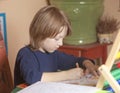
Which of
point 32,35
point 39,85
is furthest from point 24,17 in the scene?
point 39,85

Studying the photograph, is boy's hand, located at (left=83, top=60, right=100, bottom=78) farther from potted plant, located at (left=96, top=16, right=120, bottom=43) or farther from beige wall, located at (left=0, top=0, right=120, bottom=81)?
potted plant, located at (left=96, top=16, right=120, bottom=43)

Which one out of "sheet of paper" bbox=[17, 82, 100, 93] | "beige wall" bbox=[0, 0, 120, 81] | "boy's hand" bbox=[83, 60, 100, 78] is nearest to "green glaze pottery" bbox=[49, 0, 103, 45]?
"beige wall" bbox=[0, 0, 120, 81]

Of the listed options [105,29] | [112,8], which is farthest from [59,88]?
[112,8]

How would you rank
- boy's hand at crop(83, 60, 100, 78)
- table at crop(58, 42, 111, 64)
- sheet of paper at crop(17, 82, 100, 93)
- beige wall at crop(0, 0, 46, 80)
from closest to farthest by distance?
sheet of paper at crop(17, 82, 100, 93), boy's hand at crop(83, 60, 100, 78), beige wall at crop(0, 0, 46, 80), table at crop(58, 42, 111, 64)

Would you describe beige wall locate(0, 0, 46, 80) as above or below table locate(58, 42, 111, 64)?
above

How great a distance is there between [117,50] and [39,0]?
162 cm

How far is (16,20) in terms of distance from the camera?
2.11 metres

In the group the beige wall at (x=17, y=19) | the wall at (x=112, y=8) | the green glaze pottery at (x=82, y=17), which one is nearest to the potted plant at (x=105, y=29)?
the green glaze pottery at (x=82, y=17)

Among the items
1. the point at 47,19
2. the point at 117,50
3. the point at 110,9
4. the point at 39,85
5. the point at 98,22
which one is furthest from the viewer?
the point at 110,9

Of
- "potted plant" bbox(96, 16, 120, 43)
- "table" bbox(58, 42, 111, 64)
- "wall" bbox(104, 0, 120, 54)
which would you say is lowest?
"table" bbox(58, 42, 111, 64)

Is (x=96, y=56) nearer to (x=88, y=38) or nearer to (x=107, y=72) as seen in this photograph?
(x=88, y=38)

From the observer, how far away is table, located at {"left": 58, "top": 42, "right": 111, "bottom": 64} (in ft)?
7.13

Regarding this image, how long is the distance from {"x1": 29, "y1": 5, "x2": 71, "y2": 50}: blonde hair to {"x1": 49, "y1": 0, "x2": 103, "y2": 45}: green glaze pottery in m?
0.81

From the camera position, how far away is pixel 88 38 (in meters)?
2.30
